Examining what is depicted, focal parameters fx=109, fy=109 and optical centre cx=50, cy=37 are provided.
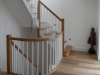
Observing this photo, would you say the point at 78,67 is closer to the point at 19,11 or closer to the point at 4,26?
the point at 19,11

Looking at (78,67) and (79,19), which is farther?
(79,19)

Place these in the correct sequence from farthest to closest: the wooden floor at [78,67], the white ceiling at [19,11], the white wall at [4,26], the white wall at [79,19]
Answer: the white wall at [79,19] < the white wall at [4,26] < the white ceiling at [19,11] < the wooden floor at [78,67]

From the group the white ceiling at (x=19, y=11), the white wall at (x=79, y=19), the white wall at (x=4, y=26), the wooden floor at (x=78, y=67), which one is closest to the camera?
the wooden floor at (x=78, y=67)

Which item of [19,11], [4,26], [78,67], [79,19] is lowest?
[78,67]

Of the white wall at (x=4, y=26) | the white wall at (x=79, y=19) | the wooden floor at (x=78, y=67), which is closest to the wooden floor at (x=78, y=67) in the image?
the wooden floor at (x=78, y=67)

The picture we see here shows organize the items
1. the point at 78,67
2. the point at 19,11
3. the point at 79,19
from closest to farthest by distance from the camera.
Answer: the point at 78,67 → the point at 19,11 → the point at 79,19

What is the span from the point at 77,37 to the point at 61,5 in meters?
1.64

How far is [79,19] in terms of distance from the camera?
15.7 feet

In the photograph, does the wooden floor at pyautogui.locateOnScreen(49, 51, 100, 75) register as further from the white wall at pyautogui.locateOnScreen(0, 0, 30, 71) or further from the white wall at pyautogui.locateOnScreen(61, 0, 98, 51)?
the white wall at pyautogui.locateOnScreen(0, 0, 30, 71)

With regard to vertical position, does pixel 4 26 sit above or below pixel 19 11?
below

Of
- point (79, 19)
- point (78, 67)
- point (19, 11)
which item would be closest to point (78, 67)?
point (78, 67)

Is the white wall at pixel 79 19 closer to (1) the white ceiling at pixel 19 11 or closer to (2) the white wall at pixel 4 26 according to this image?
(1) the white ceiling at pixel 19 11

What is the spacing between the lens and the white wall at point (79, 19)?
4.58m

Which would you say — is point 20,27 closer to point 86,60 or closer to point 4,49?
point 4,49
